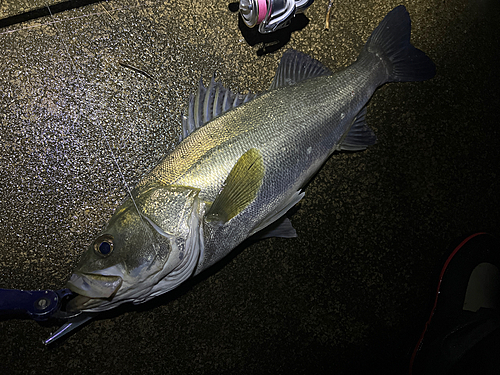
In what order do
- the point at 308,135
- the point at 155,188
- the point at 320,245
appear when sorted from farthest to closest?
the point at 320,245
the point at 308,135
the point at 155,188

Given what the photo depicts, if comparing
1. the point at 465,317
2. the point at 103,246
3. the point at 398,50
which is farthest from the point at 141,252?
the point at 465,317

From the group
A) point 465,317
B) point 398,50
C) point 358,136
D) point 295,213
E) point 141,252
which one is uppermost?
point 398,50

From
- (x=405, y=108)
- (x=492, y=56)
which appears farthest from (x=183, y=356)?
(x=492, y=56)

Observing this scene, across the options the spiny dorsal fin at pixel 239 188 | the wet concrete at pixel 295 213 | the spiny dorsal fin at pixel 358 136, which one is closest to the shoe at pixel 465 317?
the wet concrete at pixel 295 213

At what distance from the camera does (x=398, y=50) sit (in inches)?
53.8

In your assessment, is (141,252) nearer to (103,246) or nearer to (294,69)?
(103,246)

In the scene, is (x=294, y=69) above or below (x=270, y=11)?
below

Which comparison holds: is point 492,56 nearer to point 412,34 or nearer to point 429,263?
point 412,34

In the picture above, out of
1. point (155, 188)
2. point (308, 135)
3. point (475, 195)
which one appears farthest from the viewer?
point (475, 195)

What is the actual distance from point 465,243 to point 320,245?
29.2 inches

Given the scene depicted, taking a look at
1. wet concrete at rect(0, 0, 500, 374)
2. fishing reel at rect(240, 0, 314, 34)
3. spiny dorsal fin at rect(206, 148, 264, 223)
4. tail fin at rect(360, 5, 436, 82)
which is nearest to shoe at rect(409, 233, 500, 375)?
wet concrete at rect(0, 0, 500, 374)

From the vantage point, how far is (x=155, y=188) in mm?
1008

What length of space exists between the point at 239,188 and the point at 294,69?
635mm

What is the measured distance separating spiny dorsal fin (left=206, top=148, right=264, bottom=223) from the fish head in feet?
0.25
